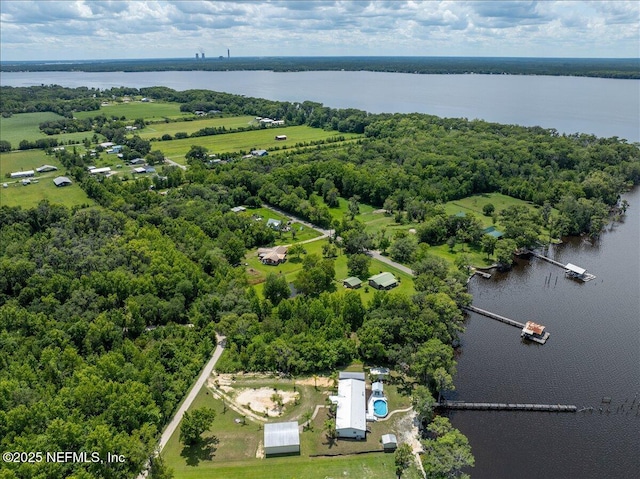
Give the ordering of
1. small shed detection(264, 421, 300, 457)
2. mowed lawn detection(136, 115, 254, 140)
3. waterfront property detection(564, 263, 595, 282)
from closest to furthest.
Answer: small shed detection(264, 421, 300, 457)
waterfront property detection(564, 263, 595, 282)
mowed lawn detection(136, 115, 254, 140)

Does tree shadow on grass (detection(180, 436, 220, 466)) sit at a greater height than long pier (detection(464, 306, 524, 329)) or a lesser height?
lesser

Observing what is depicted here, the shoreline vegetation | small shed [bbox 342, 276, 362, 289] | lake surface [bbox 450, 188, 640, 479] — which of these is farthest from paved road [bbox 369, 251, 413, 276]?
lake surface [bbox 450, 188, 640, 479]

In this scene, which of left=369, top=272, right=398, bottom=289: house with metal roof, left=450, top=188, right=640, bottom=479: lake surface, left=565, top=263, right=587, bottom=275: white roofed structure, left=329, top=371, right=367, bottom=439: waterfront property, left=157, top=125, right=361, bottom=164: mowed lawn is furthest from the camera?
left=157, top=125, right=361, bottom=164: mowed lawn

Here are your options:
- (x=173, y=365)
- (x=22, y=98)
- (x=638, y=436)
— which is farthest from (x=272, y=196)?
(x=22, y=98)

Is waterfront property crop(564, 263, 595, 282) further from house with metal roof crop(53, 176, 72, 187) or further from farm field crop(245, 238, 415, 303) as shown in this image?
house with metal roof crop(53, 176, 72, 187)

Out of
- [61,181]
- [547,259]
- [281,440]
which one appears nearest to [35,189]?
[61,181]

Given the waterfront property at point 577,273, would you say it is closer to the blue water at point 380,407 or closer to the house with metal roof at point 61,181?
the blue water at point 380,407

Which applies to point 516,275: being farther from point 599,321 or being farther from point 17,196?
point 17,196
